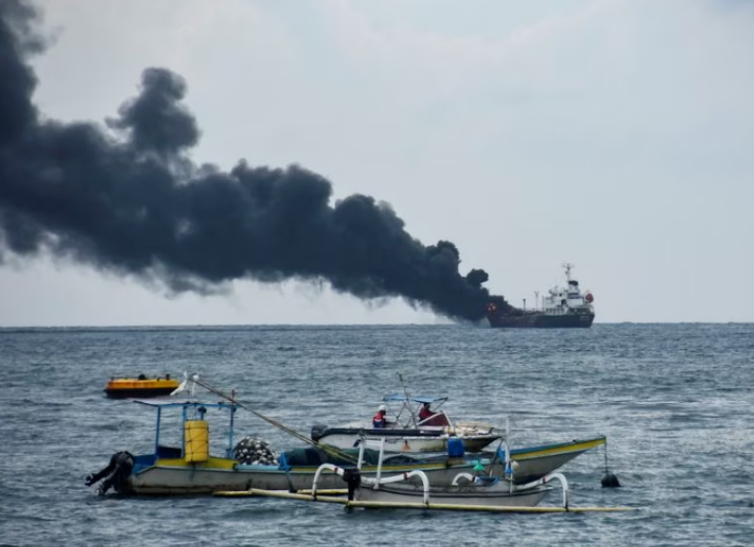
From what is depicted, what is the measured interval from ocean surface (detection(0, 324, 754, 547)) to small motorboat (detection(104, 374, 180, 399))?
4.49 feet

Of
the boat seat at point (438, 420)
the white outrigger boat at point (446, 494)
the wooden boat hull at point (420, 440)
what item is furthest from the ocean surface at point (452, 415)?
the boat seat at point (438, 420)

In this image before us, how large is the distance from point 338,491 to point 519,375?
7532 cm

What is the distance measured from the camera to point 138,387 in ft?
331

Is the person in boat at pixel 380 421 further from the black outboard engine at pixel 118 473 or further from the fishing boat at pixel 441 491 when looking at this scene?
the black outboard engine at pixel 118 473

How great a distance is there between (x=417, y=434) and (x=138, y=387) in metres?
50.6

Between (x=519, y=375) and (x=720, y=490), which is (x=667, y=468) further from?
(x=519, y=375)

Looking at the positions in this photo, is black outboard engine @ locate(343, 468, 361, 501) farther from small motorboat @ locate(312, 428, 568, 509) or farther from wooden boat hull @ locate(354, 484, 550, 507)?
wooden boat hull @ locate(354, 484, 550, 507)

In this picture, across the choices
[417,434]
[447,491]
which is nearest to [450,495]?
[447,491]

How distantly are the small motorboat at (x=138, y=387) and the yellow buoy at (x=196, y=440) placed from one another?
51941 mm

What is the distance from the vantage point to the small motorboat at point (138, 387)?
98688mm

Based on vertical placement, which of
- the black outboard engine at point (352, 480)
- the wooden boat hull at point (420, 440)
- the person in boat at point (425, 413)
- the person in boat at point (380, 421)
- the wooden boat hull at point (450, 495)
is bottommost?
the wooden boat hull at point (450, 495)

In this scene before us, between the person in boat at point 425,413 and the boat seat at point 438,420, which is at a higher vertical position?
the person in boat at point 425,413

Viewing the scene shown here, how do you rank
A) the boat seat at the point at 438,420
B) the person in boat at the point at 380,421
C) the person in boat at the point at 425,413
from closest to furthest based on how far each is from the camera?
the person in boat at the point at 380,421 < the boat seat at the point at 438,420 < the person in boat at the point at 425,413

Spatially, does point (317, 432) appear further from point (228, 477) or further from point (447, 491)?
point (447, 491)
